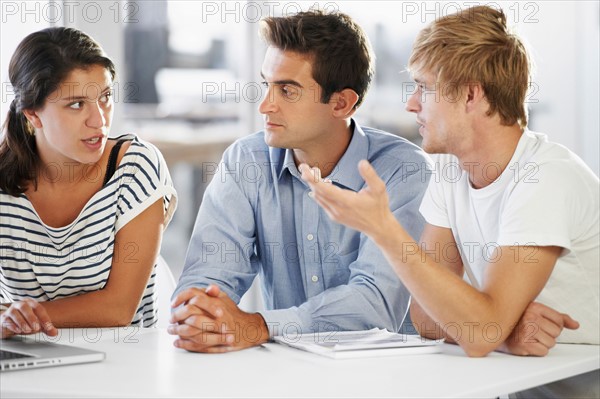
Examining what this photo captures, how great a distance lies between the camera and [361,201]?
1340mm

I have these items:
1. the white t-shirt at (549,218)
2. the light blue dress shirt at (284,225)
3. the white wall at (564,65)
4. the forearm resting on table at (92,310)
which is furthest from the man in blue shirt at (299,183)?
the white wall at (564,65)

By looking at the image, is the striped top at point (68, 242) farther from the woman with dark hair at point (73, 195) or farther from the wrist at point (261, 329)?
the wrist at point (261, 329)

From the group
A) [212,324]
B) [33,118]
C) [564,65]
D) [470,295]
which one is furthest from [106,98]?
[564,65]

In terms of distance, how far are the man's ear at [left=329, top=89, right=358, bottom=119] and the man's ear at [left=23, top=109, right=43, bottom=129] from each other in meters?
0.72

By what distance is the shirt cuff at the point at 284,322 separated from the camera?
1.55 metres

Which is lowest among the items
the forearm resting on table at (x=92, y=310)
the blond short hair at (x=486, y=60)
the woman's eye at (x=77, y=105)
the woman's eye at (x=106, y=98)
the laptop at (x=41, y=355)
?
the forearm resting on table at (x=92, y=310)

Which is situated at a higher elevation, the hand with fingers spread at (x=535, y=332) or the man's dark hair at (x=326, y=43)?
the man's dark hair at (x=326, y=43)

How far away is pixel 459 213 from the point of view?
168 cm

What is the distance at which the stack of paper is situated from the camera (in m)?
1.39

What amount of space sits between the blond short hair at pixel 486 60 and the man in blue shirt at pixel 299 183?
14.8 inches

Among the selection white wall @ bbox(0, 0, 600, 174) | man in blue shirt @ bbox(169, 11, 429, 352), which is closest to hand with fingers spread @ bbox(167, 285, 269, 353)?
man in blue shirt @ bbox(169, 11, 429, 352)

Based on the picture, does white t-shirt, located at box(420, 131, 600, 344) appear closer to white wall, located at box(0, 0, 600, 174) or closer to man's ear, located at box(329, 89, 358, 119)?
man's ear, located at box(329, 89, 358, 119)

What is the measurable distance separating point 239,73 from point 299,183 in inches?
56.9

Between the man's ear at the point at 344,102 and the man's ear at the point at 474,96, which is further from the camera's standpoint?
the man's ear at the point at 344,102
